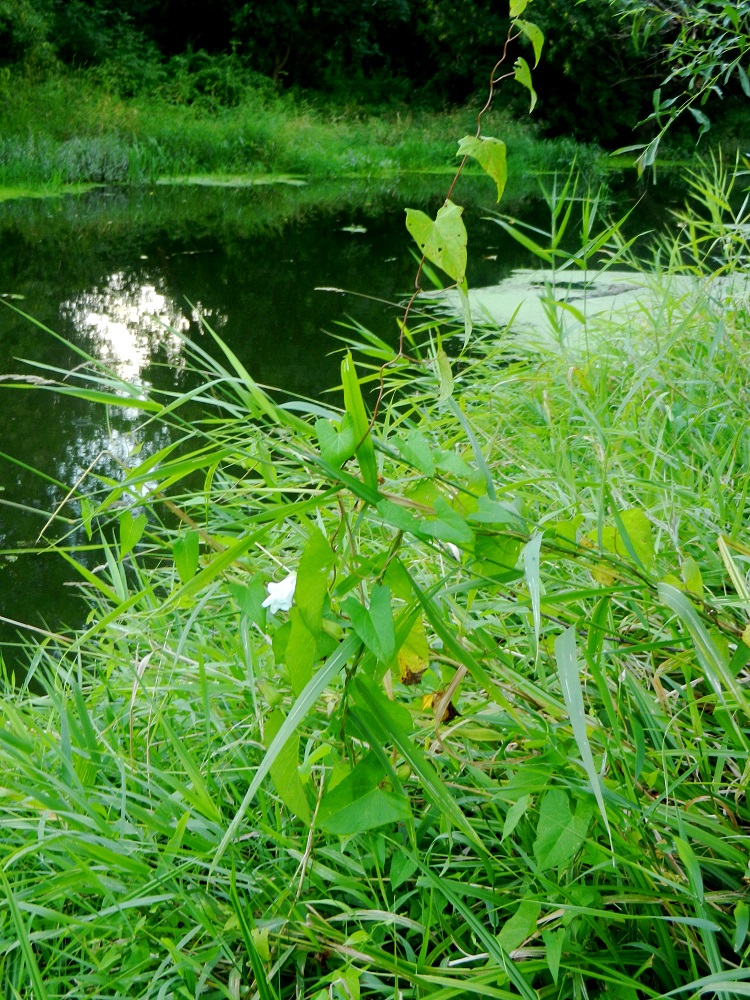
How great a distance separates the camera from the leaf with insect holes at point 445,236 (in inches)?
23.6

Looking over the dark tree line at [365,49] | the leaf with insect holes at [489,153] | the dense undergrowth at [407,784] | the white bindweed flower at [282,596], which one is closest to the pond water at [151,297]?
the dense undergrowth at [407,784]

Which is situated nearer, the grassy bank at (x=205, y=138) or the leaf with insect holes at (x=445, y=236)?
the leaf with insect holes at (x=445, y=236)

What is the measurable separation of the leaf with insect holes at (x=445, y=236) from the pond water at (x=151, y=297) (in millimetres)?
864

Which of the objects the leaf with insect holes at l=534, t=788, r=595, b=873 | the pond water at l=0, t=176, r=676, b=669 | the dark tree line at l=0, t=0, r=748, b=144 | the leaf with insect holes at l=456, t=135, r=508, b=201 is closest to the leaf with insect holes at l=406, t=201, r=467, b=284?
the leaf with insect holes at l=456, t=135, r=508, b=201

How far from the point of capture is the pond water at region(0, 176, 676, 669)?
2316 mm

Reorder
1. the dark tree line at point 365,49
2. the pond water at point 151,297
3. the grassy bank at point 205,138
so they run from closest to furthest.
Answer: the pond water at point 151,297
the grassy bank at point 205,138
the dark tree line at point 365,49

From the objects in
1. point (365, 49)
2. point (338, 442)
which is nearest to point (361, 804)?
point (338, 442)

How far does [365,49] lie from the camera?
14.6 m

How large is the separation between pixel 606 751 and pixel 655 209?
683cm

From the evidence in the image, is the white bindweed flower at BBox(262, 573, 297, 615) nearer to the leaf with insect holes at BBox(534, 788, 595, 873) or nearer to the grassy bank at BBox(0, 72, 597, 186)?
the leaf with insect holes at BBox(534, 788, 595, 873)

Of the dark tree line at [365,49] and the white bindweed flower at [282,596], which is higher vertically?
the white bindweed flower at [282,596]

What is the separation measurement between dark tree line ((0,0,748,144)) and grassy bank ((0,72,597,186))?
3.69 feet

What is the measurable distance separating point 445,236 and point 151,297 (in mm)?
3886

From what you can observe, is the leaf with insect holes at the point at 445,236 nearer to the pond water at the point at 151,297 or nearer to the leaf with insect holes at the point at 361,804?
the leaf with insect holes at the point at 361,804
